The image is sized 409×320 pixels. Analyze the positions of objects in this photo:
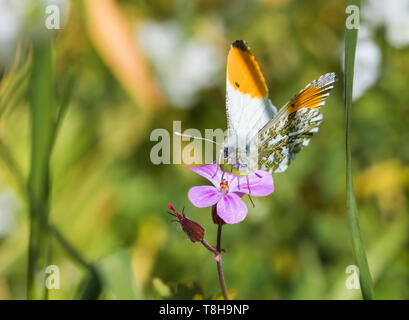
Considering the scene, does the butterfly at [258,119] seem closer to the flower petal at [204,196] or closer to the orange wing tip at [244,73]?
the orange wing tip at [244,73]

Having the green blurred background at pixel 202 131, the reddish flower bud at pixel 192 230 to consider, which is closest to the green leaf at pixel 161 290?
the reddish flower bud at pixel 192 230

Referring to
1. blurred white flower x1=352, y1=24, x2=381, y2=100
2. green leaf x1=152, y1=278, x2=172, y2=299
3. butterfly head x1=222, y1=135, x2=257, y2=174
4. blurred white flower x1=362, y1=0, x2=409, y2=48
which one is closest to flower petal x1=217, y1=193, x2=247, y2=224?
butterfly head x1=222, y1=135, x2=257, y2=174

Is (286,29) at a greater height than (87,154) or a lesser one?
greater

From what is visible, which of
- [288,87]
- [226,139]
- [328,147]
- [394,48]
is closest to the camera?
[226,139]

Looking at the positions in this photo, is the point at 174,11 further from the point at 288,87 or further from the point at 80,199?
the point at 80,199

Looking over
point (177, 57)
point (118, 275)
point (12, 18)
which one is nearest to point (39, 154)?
point (118, 275)

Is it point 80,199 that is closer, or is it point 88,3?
point 80,199

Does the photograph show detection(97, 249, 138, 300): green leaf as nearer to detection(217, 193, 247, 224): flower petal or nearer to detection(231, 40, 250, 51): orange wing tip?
detection(217, 193, 247, 224): flower petal

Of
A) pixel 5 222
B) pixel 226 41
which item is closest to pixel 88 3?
pixel 226 41
